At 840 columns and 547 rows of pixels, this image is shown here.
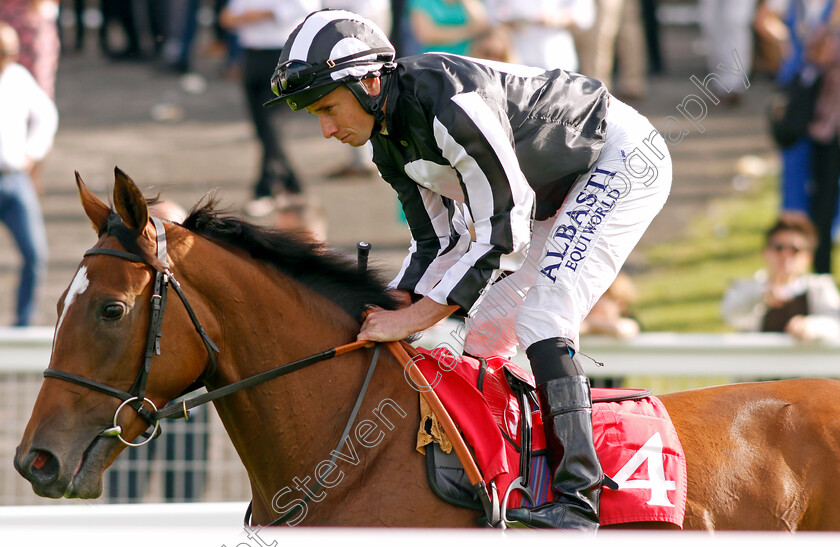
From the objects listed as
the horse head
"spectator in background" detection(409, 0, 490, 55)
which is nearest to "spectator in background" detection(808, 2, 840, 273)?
"spectator in background" detection(409, 0, 490, 55)

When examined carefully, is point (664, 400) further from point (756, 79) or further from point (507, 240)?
point (756, 79)

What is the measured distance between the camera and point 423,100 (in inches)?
117

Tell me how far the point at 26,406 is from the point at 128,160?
193 inches

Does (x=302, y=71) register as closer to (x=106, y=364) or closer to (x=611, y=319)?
(x=106, y=364)

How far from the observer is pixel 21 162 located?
21.5 ft

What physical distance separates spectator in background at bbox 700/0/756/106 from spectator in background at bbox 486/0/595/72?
3194mm

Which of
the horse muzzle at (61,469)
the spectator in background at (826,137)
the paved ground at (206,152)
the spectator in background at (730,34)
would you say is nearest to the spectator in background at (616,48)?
the paved ground at (206,152)

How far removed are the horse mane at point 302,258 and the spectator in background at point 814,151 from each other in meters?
4.71

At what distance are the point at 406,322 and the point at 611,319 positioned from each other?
85.0 inches

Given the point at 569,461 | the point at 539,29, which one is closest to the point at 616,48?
the point at 539,29

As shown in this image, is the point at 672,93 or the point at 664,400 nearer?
the point at 664,400

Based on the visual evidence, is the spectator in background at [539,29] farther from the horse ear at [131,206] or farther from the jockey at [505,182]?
the horse ear at [131,206]

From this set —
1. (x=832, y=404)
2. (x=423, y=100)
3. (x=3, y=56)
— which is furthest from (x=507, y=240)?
(x=3, y=56)

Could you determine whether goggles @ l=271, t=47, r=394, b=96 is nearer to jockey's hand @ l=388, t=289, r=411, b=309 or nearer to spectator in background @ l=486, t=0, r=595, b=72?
jockey's hand @ l=388, t=289, r=411, b=309
